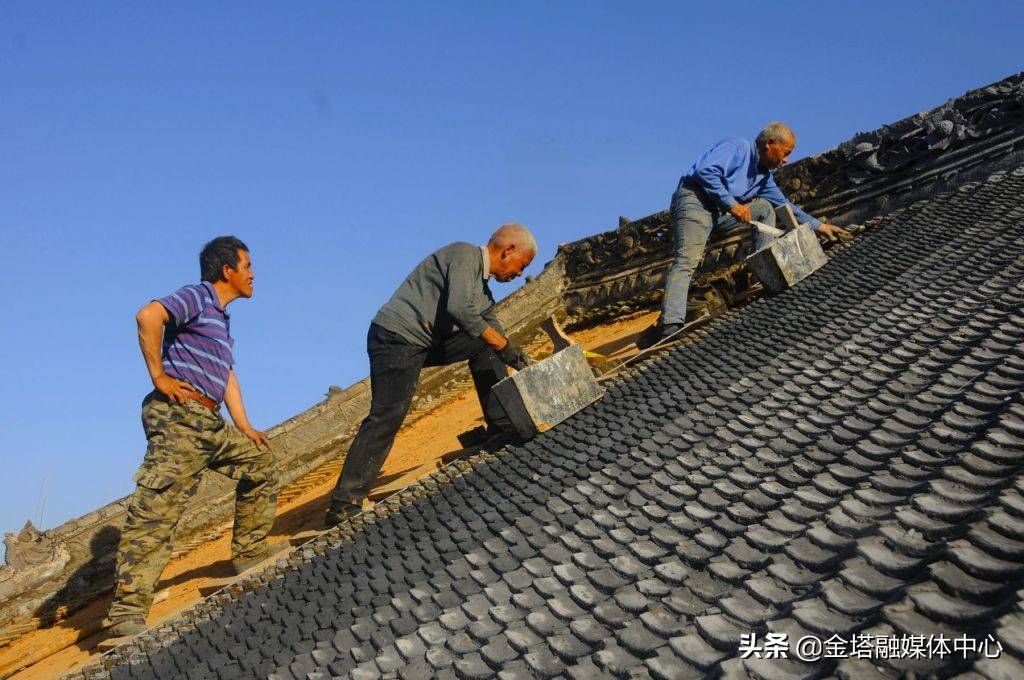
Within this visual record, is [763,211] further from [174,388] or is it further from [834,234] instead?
[174,388]

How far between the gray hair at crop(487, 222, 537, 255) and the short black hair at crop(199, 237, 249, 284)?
1.54 meters

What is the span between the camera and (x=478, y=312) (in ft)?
15.5

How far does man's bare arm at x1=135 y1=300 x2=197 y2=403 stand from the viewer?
4.06 metres

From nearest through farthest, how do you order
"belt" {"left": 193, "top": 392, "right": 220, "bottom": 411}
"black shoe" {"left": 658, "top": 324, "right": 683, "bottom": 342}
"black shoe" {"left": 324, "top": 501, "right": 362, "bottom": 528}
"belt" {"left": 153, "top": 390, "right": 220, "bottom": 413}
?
"belt" {"left": 153, "top": 390, "right": 220, "bottom": 413}
"belt" {"left": 193, "top": 392, "right": 220, "bottom": 411}
"black shoe" {"left": 324, "top": 501, "right": 362, "bottom": 528}
"black shoe" {"left": 658, "top": 324, "right": 683, "bottom": 342}

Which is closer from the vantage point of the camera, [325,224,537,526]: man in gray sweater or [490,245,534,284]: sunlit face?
[325,224,537,526]: man in gray sweater

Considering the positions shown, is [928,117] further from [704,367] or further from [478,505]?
[478,505]

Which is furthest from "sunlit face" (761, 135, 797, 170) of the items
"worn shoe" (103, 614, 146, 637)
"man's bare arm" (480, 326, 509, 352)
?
"worn shoe" (103, 614, 146, 637)

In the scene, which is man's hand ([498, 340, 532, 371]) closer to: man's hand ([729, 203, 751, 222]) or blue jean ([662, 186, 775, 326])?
blue jean ([662, 186, 775, 326])

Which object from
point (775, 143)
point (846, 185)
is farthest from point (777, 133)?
point (846, 185)

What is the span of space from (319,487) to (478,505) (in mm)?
4382

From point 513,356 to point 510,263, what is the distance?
585mm

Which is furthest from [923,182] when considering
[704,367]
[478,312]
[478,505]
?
[478,505]

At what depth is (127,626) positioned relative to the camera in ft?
13.1

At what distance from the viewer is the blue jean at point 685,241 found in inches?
231
